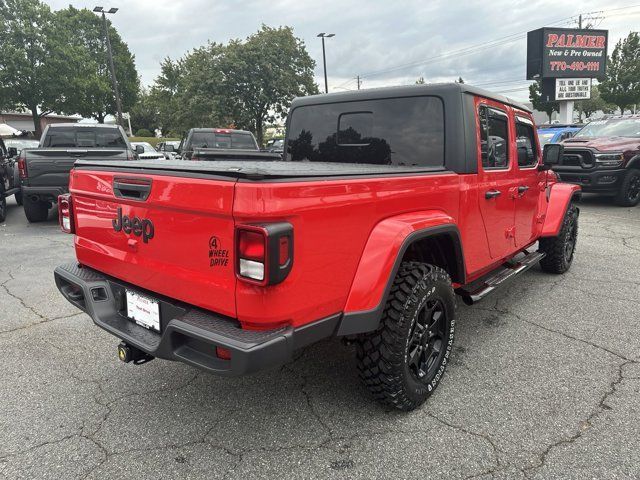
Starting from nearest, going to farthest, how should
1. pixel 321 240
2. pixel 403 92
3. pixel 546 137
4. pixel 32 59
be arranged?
pixel 321 240, pixel 403 92, pixel 546 137, pixel 32 59

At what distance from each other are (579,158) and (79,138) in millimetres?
10795

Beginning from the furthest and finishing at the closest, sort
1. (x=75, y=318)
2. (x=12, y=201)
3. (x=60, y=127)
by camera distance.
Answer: (x=12, y=201)
(x=60, y=127)
(x=75, y=318)

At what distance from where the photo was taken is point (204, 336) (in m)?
1.92

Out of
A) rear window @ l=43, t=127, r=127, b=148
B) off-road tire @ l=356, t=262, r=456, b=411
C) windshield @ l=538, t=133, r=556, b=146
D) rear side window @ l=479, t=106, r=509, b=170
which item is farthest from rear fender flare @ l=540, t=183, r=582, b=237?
windshield @ l=538, t=133, r=556, b=146

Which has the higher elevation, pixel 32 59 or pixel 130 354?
pixel 32 59

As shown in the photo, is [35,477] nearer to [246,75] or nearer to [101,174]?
[101,174]

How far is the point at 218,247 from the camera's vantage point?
1.94 meters

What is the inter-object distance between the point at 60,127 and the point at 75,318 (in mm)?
7658

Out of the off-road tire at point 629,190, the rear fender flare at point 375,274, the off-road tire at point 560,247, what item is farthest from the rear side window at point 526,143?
the off-road tire at point 629,190

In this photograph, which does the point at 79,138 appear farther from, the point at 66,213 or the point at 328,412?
the point at 328,412

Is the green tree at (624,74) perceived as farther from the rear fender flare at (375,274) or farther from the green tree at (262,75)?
the rear fender flare at (375,274)

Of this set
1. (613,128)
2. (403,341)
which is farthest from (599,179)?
(403,341)

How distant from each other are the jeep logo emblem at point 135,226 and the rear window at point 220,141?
29.4 feet

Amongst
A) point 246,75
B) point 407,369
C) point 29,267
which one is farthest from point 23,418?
point 246,75
